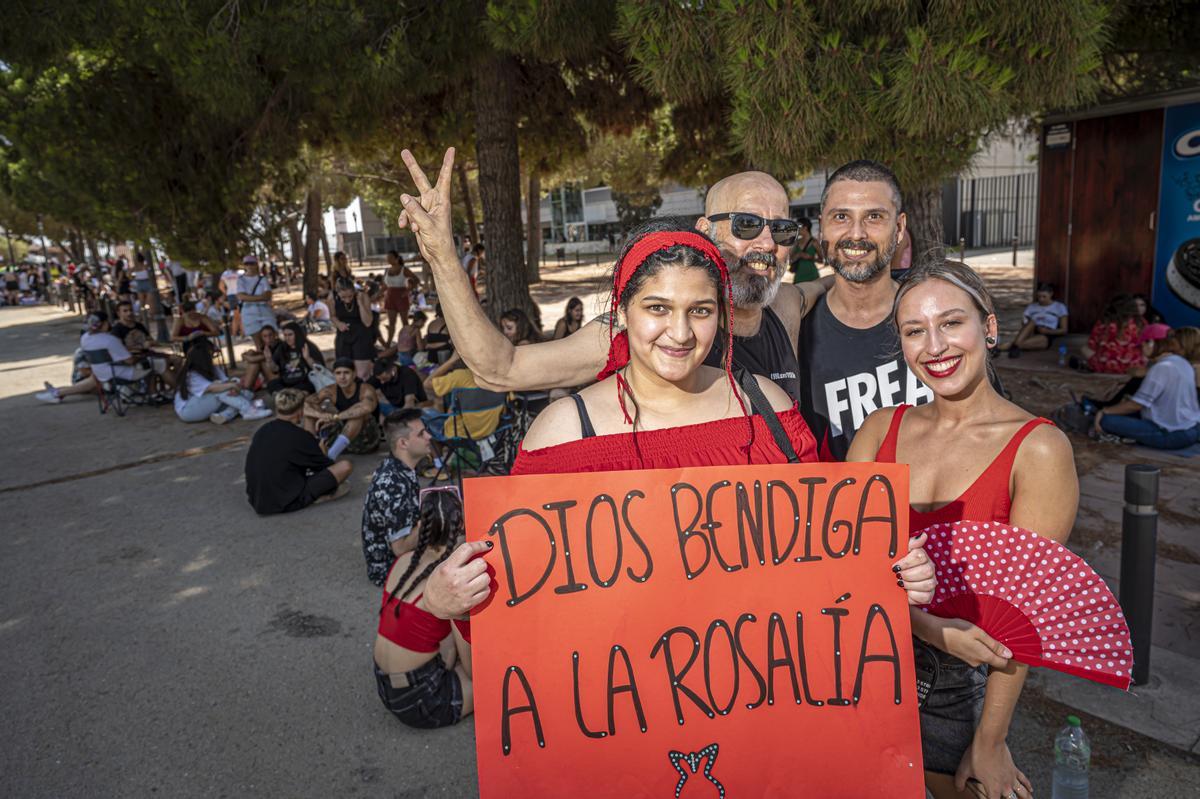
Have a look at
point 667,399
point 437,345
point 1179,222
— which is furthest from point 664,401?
point 1179,222

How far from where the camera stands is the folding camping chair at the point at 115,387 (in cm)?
1163

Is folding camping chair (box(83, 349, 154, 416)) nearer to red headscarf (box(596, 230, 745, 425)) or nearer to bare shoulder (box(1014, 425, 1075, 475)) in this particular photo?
red headscarf (box(596, 230, 745, 425))

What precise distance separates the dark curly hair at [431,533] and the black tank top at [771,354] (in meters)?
1.81

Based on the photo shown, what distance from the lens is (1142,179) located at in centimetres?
1092

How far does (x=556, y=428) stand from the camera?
193cm

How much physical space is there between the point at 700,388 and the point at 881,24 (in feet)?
11.4

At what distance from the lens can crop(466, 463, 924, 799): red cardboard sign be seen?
68.8 inches

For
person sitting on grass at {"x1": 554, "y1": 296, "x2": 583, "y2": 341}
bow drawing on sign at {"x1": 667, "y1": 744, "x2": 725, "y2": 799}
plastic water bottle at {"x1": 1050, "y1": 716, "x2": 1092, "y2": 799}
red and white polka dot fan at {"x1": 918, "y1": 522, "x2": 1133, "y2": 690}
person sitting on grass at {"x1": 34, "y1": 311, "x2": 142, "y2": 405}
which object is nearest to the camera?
red and white polka dot fan at {"x1": 918, "y1": 522, "x2": 1133, "y2": 690}

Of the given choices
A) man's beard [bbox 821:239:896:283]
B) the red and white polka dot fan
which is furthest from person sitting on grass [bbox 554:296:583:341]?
the red and white polka dot fan

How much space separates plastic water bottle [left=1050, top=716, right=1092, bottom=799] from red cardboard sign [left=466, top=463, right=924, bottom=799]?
1094mm

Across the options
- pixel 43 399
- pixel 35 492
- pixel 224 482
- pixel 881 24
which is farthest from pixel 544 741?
pixel 43 399

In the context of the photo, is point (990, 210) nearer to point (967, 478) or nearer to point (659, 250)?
point (967, 478)

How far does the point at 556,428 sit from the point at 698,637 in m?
0.58

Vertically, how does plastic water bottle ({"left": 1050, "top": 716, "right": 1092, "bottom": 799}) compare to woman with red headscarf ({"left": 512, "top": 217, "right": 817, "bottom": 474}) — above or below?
below
